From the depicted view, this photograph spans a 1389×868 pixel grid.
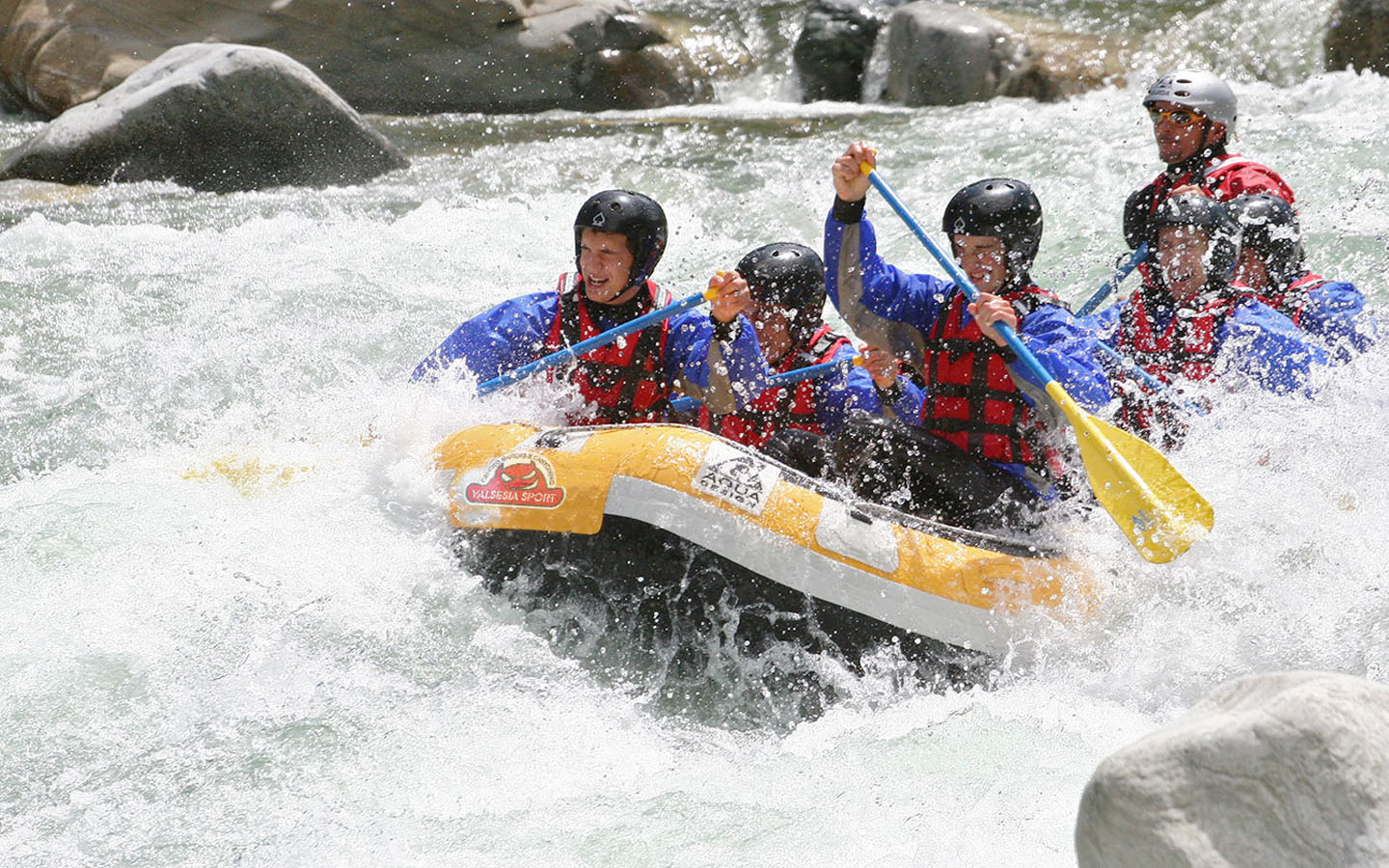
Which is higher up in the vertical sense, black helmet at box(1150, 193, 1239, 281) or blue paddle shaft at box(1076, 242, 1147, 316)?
black helmet at box(1150, 193, 1239, 281)

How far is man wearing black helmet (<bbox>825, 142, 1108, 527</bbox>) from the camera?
392cm

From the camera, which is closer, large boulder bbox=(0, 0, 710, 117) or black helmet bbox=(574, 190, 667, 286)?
black helmet bbox=(574, 190, 667, 286)

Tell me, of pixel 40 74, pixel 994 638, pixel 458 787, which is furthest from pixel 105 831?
pixel 40 74

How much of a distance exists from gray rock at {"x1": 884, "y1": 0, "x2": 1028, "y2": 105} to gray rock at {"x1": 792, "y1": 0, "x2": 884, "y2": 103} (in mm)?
423

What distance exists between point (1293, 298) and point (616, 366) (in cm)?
265

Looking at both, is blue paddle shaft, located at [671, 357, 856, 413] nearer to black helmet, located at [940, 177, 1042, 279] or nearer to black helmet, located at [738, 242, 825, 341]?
black helmet, located at [738, 242, 825, 341]

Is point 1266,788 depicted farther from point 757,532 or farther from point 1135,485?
point 757,532

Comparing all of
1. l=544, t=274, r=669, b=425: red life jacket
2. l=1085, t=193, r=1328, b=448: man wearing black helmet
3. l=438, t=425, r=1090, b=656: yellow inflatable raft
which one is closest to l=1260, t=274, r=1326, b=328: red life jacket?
l=1085, t=193, r=1328, b=448: man wearing black helmet

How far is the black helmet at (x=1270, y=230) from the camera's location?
16.9 ft

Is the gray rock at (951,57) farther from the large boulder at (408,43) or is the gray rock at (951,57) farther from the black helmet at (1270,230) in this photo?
the black helmet at (1270,230)

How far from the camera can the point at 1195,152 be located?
5766mm

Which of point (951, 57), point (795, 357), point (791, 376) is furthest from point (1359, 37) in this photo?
point (791, 376)

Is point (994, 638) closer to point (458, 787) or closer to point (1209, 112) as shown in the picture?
point (458, 787)

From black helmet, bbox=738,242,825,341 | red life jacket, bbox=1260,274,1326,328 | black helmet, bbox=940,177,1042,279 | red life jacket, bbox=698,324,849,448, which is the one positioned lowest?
red life jacket, bbox=698,324,849,448
